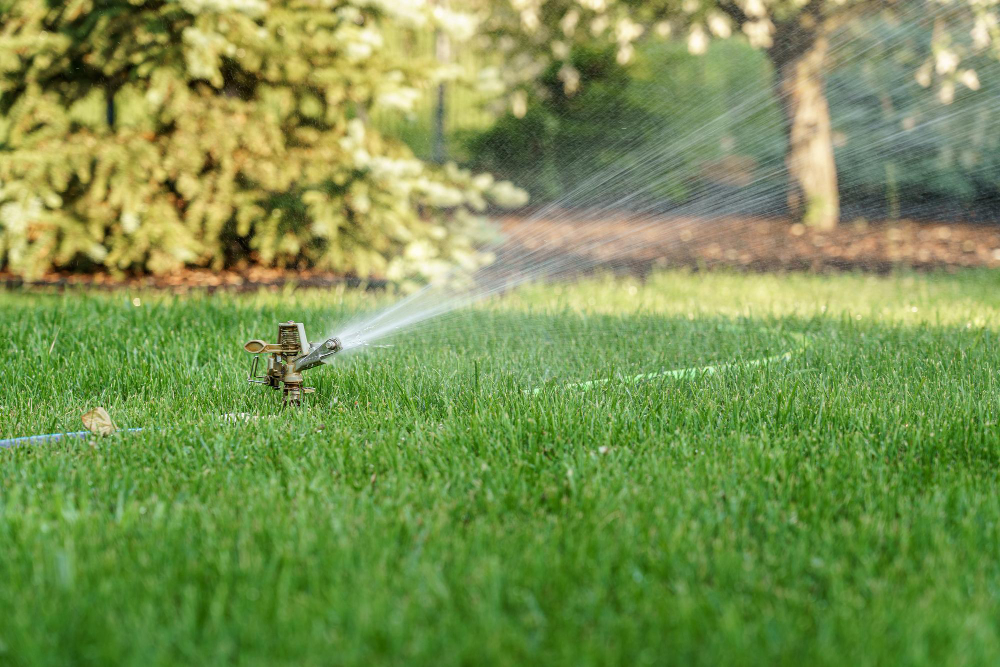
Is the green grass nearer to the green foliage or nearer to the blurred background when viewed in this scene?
the green foliage

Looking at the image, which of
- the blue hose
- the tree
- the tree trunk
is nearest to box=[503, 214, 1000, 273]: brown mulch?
the tree trunk

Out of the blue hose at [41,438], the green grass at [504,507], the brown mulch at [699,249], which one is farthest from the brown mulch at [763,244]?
the blue hose at [41,438]

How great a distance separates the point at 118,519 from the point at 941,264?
20.9ft

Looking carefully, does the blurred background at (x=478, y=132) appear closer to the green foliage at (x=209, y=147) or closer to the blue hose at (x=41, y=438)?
the green foliage at (x=209, y=147)

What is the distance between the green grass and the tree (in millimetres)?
4339

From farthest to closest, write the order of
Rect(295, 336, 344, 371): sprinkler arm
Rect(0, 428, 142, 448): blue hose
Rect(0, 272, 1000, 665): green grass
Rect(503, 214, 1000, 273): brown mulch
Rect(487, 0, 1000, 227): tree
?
1. Rect(487, 0, 1000, 227): tree
2. Rect(503, 214, 1000, 273): brown mulch
3. Rect(295, 336, 344, 371): sprinkler arm
4. Rect(0, 428, 142, 448): blue hose
5. Rect(0, 272, 1000, 665): green grass

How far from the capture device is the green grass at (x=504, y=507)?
4.78ft

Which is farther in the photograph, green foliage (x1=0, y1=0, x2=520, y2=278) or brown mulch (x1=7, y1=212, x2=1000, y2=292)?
brown mulch (x1=7, y1=212, x2=1000, y2=292)

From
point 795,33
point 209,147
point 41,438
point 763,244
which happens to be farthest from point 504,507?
point 795,33

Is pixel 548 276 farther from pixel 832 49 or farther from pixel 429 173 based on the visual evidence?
pixel 832 49

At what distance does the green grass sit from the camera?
57.4 inches

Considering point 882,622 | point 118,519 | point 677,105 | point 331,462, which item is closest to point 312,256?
point 331,462

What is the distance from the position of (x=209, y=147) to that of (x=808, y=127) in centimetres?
510

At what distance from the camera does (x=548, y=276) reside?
6.23m
